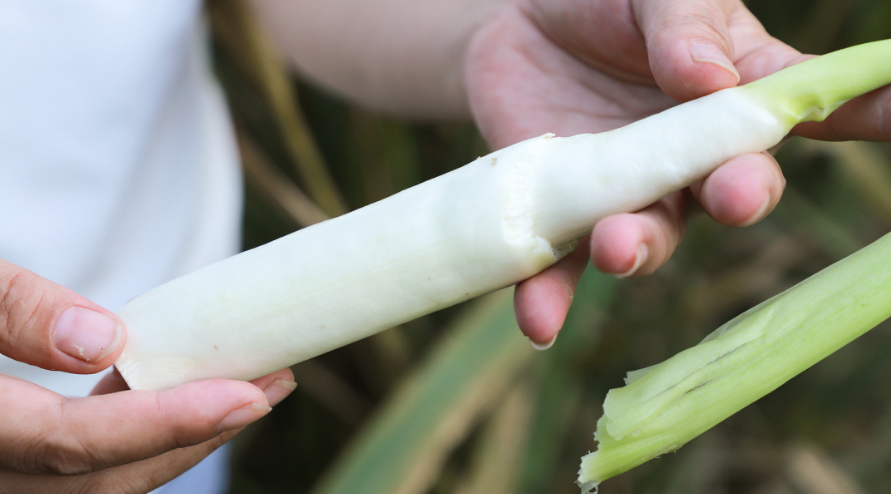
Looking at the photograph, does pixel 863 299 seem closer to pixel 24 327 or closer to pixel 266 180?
pixel 24 327

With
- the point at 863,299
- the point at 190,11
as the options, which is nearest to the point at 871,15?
the point at 863,299

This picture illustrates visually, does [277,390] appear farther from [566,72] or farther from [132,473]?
[566,72]

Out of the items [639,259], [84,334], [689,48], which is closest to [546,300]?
[639,259]

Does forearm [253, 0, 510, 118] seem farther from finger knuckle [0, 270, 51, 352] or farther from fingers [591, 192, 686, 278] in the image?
finger knuckle [0, 270, 51, 352]

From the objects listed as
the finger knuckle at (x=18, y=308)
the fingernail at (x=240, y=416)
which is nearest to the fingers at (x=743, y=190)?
the fingernail at (x=240, y=416)

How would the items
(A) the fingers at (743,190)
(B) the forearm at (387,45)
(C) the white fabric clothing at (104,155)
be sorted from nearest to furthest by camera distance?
1. (A) the fingers at (743,190)
2. (C) the white fabric clothing at (104,155)
3. (B) the forearm at (387,45)

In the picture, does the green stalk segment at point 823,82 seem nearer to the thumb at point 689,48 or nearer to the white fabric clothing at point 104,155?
the thumb at point 689,48

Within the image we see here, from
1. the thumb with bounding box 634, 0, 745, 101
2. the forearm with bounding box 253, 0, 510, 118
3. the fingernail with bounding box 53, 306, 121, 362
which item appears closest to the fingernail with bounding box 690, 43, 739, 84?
the thumb with bounding box 634, 0, 745, 101
